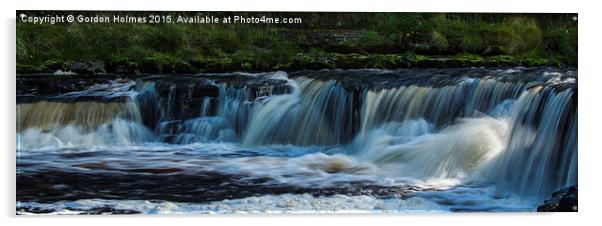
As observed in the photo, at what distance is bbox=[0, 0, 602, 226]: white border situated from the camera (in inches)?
219

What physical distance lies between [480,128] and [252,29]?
153 centimetres

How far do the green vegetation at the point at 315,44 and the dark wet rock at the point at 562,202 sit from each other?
0.81 meters

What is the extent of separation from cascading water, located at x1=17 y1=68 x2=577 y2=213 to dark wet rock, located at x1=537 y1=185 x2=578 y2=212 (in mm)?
52

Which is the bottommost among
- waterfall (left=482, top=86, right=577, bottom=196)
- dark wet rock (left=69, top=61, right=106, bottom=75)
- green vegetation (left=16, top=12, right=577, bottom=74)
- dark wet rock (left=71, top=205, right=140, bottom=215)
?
dark wet rock (left=71, top=205, right=140, bottom=215)

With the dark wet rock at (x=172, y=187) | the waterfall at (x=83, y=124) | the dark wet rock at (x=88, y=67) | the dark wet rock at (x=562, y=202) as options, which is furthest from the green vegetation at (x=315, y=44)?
the dark wet rock at (x=562, y=202)

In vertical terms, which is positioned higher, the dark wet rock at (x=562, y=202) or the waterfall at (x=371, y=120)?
the waterfall at (x=371, y=120)

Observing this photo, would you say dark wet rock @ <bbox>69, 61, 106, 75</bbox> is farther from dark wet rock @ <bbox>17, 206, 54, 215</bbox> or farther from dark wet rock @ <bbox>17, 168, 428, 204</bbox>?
dark wet rock @ <bbox>17, 206, 54, 215</bbox>

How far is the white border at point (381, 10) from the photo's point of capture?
18.3ft

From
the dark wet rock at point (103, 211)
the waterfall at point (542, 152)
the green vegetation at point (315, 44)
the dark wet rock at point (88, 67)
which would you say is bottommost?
the dark wet rock at point (103, 211)

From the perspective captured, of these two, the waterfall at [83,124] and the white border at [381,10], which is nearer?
the white border at [381,10]

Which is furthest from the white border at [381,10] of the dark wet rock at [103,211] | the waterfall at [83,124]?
the waterfall at [83,124]

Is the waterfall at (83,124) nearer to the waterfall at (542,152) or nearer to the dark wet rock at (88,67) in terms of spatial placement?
the dark wet rock at (88,67)

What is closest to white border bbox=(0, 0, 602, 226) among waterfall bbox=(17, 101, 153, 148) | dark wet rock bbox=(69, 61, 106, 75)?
waterfall bbox=(17, 101, 153, 148)

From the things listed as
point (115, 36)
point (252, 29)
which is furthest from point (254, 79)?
point (115, 36)
